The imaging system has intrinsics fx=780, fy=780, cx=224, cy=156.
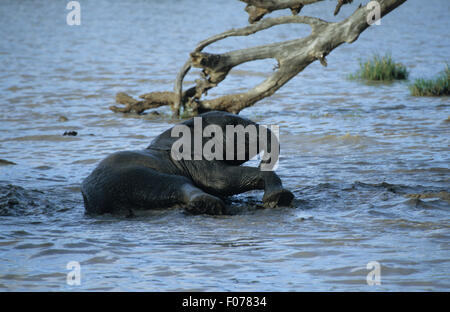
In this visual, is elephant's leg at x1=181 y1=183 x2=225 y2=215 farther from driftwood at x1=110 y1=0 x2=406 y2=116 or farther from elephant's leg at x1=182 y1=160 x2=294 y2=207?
driftwood at x1=110 y1=0 x2=406 y2=116

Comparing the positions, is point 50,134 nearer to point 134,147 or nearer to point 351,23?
point 134,147

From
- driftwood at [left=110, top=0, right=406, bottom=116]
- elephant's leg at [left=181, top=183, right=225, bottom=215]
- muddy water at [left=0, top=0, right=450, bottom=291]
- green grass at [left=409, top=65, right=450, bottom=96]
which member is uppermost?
driftwood at [left=110, top=0, right=406, bottom=116]

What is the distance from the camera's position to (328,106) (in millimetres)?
14164

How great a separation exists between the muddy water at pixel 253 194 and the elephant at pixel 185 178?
149 millimetres

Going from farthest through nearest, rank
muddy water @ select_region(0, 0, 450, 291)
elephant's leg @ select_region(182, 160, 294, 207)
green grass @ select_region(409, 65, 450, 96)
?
green grass @ select_region(409, 65, 450, 96) < elephant's leg @ select_region(182, 160, 294, 207) < muddy water @ select_region(0, 0, 450, 291)

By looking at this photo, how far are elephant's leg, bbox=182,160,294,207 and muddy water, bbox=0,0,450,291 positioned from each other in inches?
5.6

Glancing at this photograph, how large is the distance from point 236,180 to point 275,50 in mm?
5074

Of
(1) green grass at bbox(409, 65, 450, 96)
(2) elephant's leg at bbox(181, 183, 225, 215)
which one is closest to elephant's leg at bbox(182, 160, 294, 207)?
(2) elephant's leg at bbox(181, 183, 225, 215)

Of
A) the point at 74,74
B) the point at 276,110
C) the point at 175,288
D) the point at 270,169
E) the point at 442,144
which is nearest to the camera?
the point at 175,288

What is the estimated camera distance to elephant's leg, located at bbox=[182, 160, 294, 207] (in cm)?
688

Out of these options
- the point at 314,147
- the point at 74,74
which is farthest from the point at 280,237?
the point at 74,74

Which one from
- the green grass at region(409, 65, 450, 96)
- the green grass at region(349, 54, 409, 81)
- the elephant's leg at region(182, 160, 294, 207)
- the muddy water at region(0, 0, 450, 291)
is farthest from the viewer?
the green grass at region(349, 54, 409, 81)

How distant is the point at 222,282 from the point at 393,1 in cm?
697

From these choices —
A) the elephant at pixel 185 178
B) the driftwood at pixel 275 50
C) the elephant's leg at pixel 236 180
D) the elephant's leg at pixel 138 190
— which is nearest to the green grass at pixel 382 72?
the driftwood at pixel 275 50
